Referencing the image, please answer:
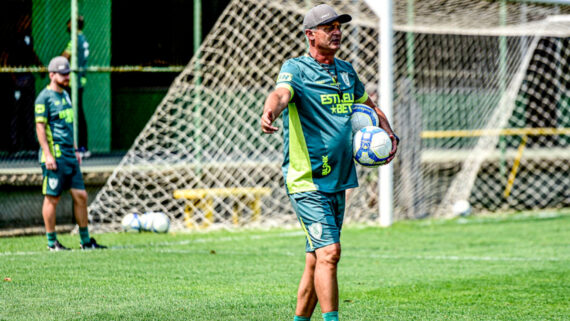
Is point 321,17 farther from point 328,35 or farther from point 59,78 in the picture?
point 59,78

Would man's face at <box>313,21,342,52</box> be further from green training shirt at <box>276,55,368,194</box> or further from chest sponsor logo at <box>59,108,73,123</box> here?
chest sponsor logo at <box>59,108,73,123</box>

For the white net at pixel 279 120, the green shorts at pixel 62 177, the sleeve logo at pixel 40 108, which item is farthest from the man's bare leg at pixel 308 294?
the white net at pixel 279 120

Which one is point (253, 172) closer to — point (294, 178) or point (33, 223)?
point (33, 223)

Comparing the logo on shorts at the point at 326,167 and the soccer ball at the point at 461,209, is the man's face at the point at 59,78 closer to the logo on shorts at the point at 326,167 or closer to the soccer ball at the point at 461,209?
the logo on shorts at the point at 326,167

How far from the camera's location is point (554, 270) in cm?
823

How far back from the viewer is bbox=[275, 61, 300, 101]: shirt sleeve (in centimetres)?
519

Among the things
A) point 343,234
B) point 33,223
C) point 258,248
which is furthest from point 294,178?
point 33,223

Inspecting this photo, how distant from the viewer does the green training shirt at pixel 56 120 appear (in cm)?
944

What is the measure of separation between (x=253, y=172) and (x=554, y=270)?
5.77 meters

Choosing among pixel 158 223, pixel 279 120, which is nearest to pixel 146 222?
pixel 158 223

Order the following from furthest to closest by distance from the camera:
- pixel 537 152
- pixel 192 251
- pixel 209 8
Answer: pixel 537 152 < pixel 209 8 < pixel 192 251

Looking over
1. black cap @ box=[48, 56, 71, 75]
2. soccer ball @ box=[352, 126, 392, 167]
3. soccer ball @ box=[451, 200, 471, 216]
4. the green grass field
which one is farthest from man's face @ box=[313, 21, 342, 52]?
soccer ball @ box=[451, 200, 471, 216]

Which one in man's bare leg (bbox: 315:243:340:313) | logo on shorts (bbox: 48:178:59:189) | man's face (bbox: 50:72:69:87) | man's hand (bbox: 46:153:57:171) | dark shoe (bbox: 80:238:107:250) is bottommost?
dark shoe (bbox: 80:238:107:250)

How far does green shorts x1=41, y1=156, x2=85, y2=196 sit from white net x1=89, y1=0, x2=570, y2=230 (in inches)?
71.2
